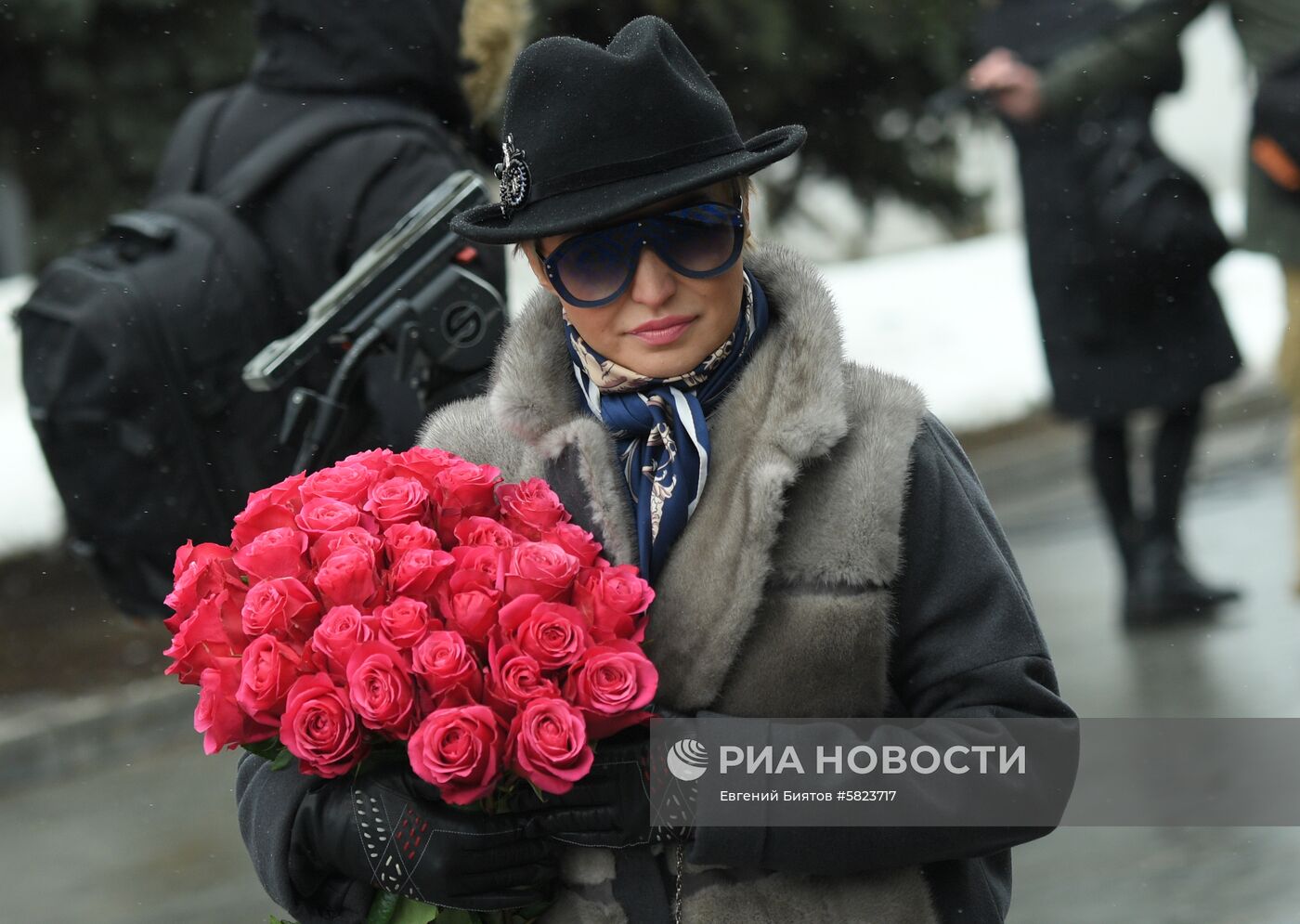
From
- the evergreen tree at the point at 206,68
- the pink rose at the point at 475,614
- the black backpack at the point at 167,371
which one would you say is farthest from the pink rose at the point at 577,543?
the evergreen tree at the point at 206,68

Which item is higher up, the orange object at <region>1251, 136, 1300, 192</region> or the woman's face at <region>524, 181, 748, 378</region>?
the woman's face at <region>524, 181, 748, 378</region>

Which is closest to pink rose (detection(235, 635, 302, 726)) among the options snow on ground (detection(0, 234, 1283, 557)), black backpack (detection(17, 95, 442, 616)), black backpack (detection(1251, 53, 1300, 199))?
black backpack (detection(17, 95, 442, 616))

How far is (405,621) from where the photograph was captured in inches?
76.4

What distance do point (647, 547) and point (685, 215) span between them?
402 mm

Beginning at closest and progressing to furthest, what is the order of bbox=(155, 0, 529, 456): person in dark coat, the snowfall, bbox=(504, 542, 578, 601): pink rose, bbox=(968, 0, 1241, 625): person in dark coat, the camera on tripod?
bbox=(504, 542, 578, 601): pink rose
the camera on tripod
bbox=(155, 0, 529, 456): person in dark coat
bbox=(968, 0, 1241, 625): person in dark coat
the snowfall

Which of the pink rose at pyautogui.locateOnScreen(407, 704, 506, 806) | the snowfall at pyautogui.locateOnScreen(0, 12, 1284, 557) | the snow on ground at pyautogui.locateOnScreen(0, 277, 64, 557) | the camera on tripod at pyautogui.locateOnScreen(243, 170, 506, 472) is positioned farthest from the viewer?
the snowfall at pyautogui.locateOnScreen(0, 12, 1284, 557)

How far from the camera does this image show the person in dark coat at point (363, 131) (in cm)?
356

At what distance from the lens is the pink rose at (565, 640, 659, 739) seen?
1.90 meters

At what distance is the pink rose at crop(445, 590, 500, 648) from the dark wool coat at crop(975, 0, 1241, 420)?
4769mm

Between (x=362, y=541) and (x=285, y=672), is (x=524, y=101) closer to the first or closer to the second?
(x=362, y=541)

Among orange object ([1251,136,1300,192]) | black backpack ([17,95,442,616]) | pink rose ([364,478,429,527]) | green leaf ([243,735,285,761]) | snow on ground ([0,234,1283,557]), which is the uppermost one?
pink rose ([364,478,429,527])

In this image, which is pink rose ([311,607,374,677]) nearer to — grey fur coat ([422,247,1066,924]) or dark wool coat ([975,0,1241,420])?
grey fur coat ([422,247,1066,924])

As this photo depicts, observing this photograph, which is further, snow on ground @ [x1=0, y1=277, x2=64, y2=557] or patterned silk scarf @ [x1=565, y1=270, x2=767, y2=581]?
snow on ground @ [x1=0, y1=277, x2=64, y2=557]

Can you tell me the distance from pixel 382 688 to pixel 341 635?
8 cm
